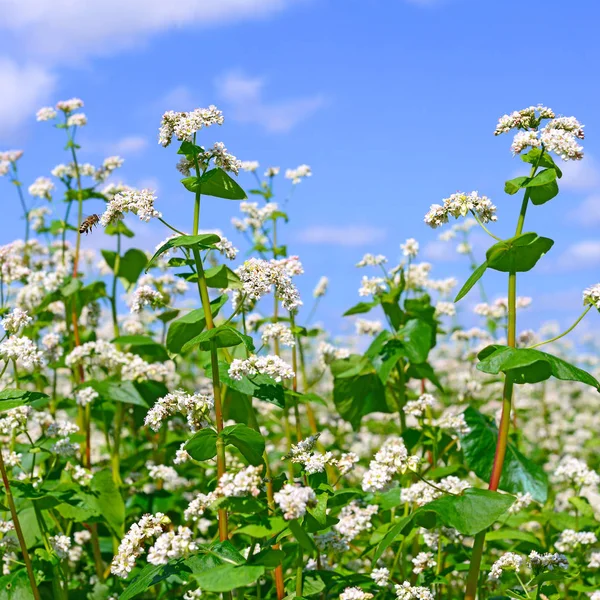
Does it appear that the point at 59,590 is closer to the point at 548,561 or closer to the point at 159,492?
the point at 159,492

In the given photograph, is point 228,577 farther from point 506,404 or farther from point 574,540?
point 574,540

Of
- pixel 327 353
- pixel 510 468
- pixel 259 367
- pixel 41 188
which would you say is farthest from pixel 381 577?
pixel 41 188

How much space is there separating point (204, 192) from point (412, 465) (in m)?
1.45

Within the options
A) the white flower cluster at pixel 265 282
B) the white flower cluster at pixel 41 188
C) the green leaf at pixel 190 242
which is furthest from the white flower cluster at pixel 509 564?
the white flower cluster at pixel 41 188

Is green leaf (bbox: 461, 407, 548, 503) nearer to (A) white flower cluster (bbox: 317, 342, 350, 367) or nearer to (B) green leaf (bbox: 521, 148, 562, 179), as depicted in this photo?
(B) green leaf (bbox: 521, 148, 562, 179)

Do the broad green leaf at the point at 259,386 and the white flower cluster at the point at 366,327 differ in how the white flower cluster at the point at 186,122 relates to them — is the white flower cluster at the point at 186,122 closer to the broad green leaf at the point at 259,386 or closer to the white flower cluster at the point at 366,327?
the broad green leaf at the point at 259,386

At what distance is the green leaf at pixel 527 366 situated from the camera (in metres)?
2.97

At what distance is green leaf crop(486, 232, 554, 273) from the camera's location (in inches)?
125

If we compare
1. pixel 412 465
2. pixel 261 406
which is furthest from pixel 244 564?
pixel 261 406

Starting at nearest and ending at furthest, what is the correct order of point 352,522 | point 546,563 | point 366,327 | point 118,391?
point 546,563 → point 352,522 → point 118,391 → point 366,327

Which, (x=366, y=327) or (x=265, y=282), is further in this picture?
(x=366, y=327)

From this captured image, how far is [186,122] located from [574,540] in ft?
10.8

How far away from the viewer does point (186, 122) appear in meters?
3.14

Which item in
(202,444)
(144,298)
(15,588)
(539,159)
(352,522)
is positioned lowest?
(15,588)
